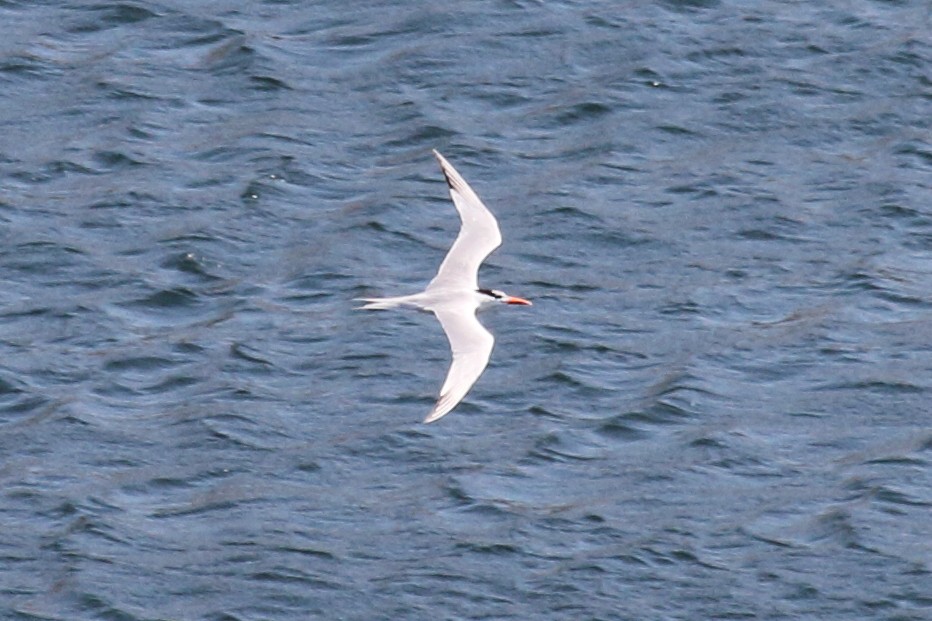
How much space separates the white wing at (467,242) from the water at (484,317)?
1.32m

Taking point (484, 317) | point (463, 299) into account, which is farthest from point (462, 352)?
point (484, 317)

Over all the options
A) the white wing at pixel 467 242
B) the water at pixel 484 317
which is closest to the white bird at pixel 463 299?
the white wing at pixel 467 242

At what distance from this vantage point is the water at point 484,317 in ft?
49.6

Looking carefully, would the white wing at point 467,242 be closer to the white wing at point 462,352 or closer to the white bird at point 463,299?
the white bird at point 463,299

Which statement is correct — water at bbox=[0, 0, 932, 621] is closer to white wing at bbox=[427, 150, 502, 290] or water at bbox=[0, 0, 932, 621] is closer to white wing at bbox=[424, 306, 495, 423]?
white wing at bbox=[427, 150, 502, 290]

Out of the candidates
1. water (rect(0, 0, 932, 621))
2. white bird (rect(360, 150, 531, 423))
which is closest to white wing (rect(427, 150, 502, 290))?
white bird (rect(360, 150, 531, 423))

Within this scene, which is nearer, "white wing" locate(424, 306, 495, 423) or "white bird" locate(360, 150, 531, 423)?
"white wing" locate(424, 306, 495, 423)

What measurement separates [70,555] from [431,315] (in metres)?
4.18

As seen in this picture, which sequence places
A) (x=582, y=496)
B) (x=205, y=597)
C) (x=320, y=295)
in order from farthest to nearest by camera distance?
(x=320, y=295) → (x=582, y=496) → (x=205, y=597)

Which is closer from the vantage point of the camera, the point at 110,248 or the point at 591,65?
the point at 110,248

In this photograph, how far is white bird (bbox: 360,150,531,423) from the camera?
13.9 metres

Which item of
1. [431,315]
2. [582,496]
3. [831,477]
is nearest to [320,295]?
[431,315]

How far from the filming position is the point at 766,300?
17.9 m

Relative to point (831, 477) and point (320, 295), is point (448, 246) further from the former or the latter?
point (831, 477)
